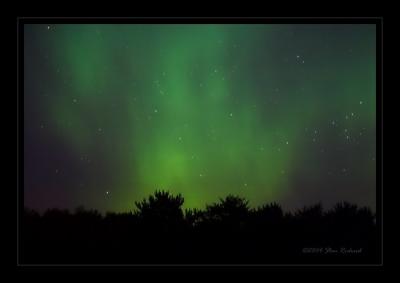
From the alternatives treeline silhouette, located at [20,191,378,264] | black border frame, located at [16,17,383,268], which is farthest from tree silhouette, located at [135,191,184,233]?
black border frame, located at [16,17,383,268]

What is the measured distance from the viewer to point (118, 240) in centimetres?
→ 316

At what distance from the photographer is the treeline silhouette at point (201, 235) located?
3094mm

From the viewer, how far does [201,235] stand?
317 cm

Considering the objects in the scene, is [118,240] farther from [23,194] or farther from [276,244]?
[276,244]

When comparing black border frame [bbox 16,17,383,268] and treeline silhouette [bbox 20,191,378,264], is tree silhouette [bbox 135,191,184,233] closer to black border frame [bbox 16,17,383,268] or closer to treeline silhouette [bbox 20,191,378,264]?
treeline silhouette [bbox 20,191,378,264]

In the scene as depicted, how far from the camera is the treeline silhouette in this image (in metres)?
3.09
